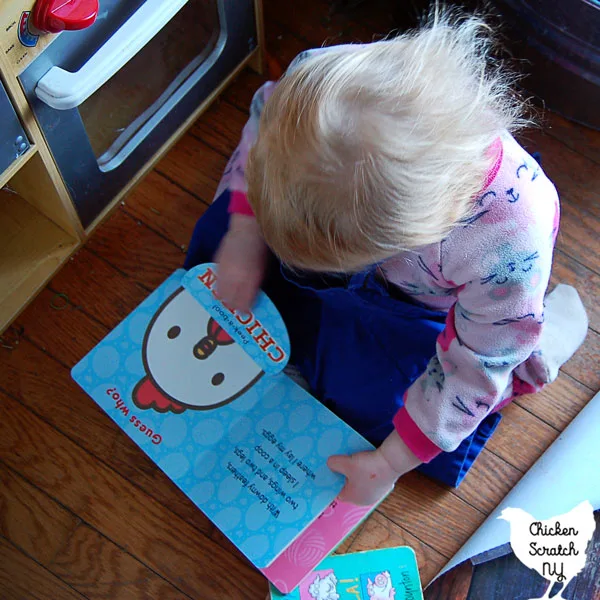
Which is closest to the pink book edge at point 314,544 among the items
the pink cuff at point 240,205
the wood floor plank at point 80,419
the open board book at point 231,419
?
the open board book at point 231,419

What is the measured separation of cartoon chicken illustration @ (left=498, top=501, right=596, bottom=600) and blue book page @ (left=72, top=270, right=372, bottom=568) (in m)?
0.22

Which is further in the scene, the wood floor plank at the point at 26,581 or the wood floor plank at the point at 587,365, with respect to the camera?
Answer: the wood floor plank at the point at 587,365

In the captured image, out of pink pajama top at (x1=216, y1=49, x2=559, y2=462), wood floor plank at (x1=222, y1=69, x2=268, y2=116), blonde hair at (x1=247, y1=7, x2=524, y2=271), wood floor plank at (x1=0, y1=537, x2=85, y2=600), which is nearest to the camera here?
blonde hair at (x1=247, y1=7, x2=524, y2=271)

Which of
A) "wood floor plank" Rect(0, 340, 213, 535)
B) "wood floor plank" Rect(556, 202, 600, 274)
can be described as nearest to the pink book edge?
"wood floor plank" Rect(0, 340, 213, 535)

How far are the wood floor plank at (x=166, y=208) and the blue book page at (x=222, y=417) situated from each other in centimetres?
11

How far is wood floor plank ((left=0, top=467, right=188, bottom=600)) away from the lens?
0.90 m

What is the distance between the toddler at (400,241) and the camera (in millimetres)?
535

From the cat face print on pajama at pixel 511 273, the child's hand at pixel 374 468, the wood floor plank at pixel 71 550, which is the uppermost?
the cat face print on pajama at pixel 511 273

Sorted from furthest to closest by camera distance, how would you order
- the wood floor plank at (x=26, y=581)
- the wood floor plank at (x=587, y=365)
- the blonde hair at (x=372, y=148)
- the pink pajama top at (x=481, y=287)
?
the wood floor plank at (x=587, y=365), the wood floor plank at (x=26, y=581), the pink pajama top at (x=481, y=287), the blonde hair at (x=372, y=148)

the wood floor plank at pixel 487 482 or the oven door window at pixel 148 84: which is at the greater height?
the oven door window at pixel 148 84

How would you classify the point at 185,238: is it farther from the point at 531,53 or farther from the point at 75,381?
the point at 531,53

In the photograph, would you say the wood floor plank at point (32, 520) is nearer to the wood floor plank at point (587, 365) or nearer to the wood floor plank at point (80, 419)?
the wood floor plank at point (80, 419)

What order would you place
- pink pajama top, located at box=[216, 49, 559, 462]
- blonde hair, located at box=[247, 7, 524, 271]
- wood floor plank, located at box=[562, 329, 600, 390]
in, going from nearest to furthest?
blonde hair, located at box=[247, 7, 524, 271], pink pajama top, located at box=[216, 49, 559, 462], wood floor plank, located at box=[562, 329, 600, 390]

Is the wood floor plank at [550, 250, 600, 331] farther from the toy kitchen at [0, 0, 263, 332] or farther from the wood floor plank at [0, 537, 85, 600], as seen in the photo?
the wood floor plank at [0, 537, 85, 600]
